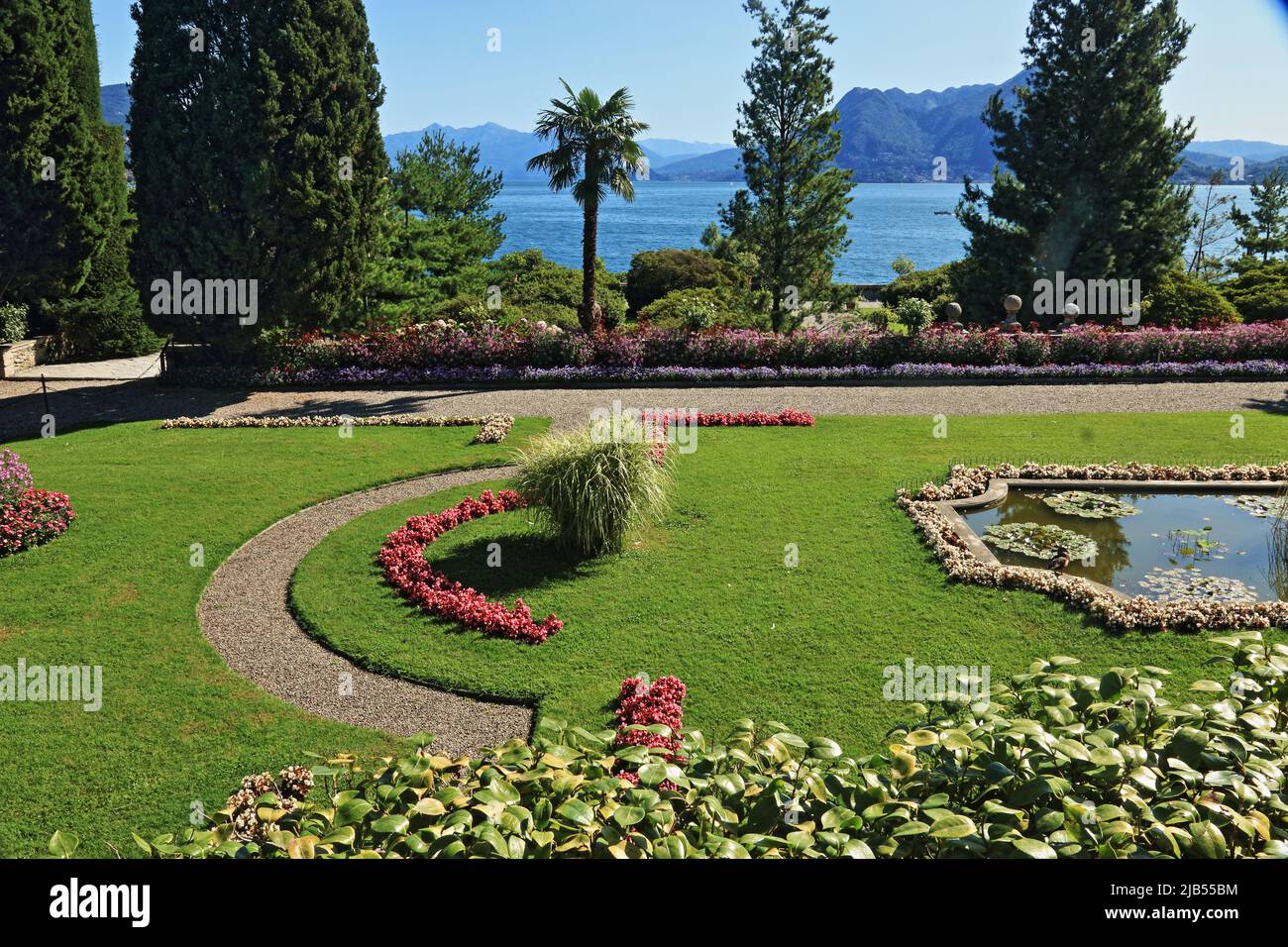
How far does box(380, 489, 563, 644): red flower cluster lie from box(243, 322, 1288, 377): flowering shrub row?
354 inches

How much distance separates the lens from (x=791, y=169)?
2442 cm

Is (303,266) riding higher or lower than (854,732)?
higher

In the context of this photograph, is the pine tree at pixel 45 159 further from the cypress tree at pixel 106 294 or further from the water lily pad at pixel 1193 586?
the water lily pad at pixel 1193 586

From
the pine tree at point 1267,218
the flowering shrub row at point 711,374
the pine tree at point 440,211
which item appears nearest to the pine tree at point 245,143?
the flowering shrub row at point 711,374

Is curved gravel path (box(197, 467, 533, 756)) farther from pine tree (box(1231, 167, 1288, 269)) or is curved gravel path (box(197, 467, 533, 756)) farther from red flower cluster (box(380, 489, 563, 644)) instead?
pine tree (box(1231, 167, 1288, 269))

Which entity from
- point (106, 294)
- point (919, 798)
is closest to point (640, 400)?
point (106, 294)

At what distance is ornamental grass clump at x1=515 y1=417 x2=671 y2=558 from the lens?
1035 centimetres

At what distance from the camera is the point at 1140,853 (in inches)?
102

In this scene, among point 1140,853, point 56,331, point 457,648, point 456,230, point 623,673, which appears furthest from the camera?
point 456,230

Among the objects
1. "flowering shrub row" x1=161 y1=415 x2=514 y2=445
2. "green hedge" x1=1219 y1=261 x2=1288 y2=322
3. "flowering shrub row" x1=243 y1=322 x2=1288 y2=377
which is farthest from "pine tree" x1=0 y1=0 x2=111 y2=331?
"green hedge" x1=1219 y1=261 x2=1288 y2=322

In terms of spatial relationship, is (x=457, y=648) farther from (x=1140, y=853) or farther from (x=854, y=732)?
(x=1140, y=853)

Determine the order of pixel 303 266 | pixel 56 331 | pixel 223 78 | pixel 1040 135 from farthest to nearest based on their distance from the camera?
1. pixel 1040 135
2. pixel 56 331
3. pixel 303 266
4. pixel 223 78
